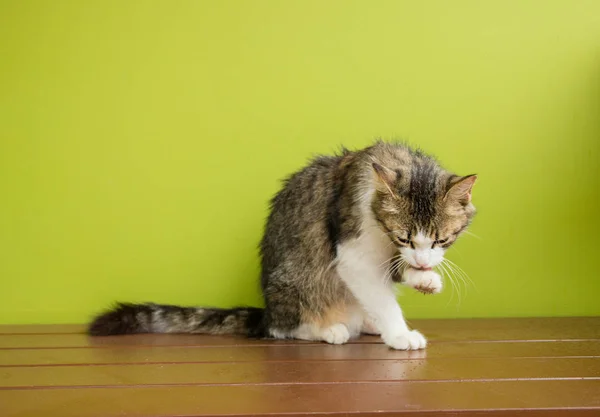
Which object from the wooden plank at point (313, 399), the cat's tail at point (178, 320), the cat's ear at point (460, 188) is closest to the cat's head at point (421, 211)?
the cat's ear at point (460, 188)

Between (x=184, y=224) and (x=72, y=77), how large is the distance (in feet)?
2.49

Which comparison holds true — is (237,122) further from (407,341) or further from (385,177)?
(407,341)

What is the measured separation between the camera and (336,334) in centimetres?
221

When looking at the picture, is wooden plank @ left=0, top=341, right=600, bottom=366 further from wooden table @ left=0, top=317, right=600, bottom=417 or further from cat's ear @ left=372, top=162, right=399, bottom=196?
cat's ear @ left=372, top=162, right=399, bottom=196

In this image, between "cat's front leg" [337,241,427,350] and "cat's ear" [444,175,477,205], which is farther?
"cat's front leg" [337,241,427,350]

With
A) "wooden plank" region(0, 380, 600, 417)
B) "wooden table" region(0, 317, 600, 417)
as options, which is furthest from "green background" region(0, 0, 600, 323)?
"wooden plank" region(0, 380, 600, 417)

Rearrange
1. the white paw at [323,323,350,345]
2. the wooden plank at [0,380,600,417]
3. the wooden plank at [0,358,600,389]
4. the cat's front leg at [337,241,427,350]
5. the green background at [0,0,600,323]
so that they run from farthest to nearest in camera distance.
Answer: the green background at [0,0,600,323] → the white paw at [323,323,350,345] → the cat's front leg at [337,241,427,350] → the wooden plank at [0,358,600,389] → the wooden plank at [0,380,600,417]

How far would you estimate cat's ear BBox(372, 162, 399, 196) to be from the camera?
1.92 metres

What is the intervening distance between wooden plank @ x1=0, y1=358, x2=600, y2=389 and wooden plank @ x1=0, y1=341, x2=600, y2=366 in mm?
61

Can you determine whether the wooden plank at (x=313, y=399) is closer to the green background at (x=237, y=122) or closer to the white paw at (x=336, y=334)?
the white paw at (x=336, y=334)

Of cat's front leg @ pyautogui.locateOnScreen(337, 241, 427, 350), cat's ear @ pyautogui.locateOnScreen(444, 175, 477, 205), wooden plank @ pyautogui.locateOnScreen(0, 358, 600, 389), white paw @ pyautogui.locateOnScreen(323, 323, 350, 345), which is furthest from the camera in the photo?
white paw @ pyautogui.locateOnScreen(323, 323, 350, 345)

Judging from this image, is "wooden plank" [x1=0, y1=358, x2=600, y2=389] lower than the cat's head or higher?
lower

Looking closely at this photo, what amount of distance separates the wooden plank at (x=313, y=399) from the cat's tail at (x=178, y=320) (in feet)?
2.36

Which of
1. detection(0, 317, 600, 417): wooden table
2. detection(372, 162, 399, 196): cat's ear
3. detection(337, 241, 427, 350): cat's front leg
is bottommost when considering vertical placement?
detection(0, 317, 600, 417): wooden table
